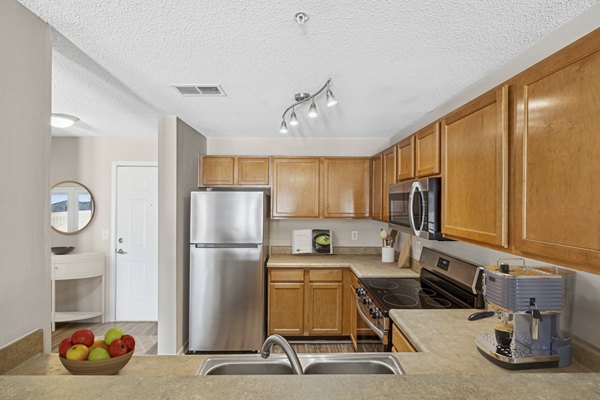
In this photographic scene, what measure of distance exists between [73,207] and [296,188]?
2.85 m

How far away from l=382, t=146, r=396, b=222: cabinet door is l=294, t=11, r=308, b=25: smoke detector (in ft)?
5.77

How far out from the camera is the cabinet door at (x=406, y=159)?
2453mm

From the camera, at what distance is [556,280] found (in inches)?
50.8

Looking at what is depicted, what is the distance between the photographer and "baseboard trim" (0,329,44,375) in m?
1.15

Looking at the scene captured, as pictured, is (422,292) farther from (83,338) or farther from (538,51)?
(83,338)

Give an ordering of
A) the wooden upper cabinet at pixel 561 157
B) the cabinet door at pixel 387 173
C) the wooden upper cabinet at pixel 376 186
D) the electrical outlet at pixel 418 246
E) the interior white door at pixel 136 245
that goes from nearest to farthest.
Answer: the wooden upper cabinet at pixel 561 157 < the cabinet door at pixel 387 173 < the electrical outlet at pixel 418 246 < the wooden upper cabinet at pixel 376 186 < the interior white door at pixel 136 245

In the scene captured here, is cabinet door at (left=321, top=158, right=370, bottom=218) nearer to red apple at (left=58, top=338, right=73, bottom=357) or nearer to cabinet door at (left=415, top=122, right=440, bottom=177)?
cabinet door at (left=415, top=122, right=440, bottom=177)

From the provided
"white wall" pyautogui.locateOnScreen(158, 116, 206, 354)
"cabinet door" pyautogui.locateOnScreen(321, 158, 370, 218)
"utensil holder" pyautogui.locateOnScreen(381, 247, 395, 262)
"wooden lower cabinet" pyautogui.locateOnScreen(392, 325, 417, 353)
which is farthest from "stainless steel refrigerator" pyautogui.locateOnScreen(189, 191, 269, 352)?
"wooden lower cabinet" pyautogui.locateOnScreen(392, 325, 417, 353)

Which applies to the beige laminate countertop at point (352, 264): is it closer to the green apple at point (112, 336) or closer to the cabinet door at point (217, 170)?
the cabinet door at point (217, 170)

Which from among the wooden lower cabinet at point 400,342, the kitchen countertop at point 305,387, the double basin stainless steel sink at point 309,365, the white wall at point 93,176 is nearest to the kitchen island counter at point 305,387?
the kitchen countertop at point 305,387

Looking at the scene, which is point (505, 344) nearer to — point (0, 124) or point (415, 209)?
point (415, 209)

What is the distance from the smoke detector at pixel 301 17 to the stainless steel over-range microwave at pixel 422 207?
1167 mm

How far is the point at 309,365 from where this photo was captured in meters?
1.31

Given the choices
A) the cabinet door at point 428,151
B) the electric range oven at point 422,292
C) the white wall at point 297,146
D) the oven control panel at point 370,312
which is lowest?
the oven control panel at point 370,312
